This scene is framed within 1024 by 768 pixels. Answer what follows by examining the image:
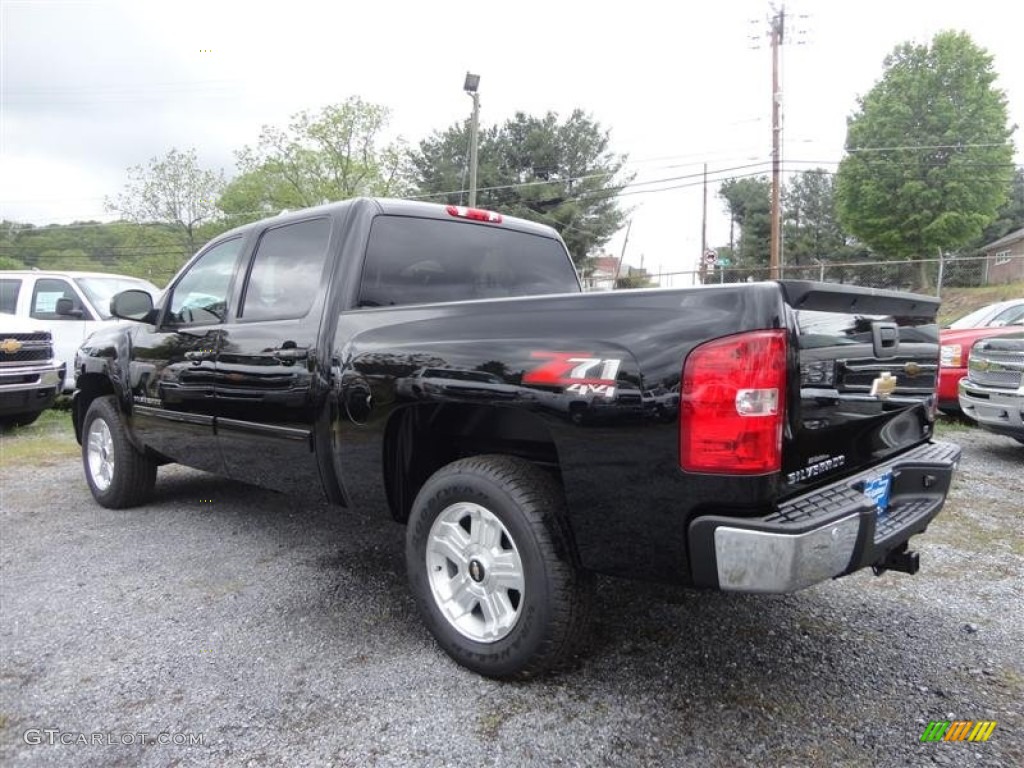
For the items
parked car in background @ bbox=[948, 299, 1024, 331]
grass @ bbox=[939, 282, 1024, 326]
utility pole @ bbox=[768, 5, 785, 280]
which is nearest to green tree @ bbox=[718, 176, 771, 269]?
grass @ bbox=[939, 282, 1024, 326]

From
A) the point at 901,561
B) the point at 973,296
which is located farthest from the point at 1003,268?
the point at 901,561

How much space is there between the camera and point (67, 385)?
30.6ft

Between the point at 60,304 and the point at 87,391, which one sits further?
the point at 60,304

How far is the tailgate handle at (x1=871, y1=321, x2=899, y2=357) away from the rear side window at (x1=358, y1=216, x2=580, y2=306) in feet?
6.15

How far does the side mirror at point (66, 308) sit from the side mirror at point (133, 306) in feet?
20.2

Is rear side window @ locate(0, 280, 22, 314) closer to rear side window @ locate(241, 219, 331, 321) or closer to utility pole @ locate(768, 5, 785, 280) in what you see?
rear side window @ locate(241, 219, 331, 321)

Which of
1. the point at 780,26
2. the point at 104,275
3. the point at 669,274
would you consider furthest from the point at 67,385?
the point at 780,26

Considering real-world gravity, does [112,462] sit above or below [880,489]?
below

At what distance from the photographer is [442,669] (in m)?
2.65

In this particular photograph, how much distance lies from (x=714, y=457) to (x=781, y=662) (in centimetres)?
120

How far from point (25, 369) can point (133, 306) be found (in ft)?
15.3

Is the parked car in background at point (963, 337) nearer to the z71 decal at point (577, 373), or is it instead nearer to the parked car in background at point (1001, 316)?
the parked car in background at point (1001, 316)

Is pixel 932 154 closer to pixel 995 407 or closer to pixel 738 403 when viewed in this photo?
pixel 995 407

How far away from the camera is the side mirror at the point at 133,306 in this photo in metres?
4.25
